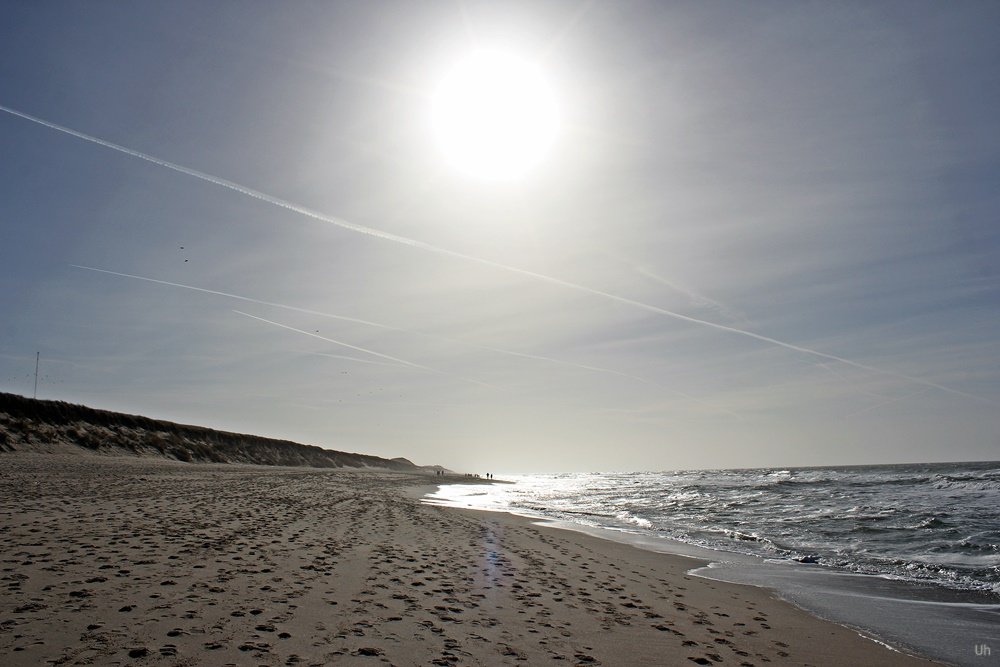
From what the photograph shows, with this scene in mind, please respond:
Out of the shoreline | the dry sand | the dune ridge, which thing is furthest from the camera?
the dune ridge

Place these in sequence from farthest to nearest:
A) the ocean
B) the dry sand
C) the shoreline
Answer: the ocean, the shoreline, the dry sand

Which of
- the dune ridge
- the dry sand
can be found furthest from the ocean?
the dune ridge

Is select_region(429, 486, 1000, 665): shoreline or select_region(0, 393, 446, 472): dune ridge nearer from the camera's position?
select_region(429, 486, 1000, 665): shoreline

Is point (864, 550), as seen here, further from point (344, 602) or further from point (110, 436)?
point (110, 436)

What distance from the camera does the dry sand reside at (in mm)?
6230

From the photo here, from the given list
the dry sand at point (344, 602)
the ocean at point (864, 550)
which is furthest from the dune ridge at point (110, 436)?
the ocean at point (864, 550)

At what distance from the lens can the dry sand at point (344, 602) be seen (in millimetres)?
6230

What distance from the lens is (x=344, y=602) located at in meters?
8.30

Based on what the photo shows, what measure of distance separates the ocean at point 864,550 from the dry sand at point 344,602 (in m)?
1.43

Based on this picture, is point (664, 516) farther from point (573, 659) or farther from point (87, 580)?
point (87, 580)

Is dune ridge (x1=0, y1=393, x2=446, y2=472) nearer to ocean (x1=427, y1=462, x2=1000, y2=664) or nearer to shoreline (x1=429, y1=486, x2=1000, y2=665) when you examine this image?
ocean (x1=427, y1=462, x2=1000, y2=664)

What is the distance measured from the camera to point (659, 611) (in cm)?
968

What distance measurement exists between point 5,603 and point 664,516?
2983cm

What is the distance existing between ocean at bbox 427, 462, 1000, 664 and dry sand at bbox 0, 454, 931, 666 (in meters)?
1.43
